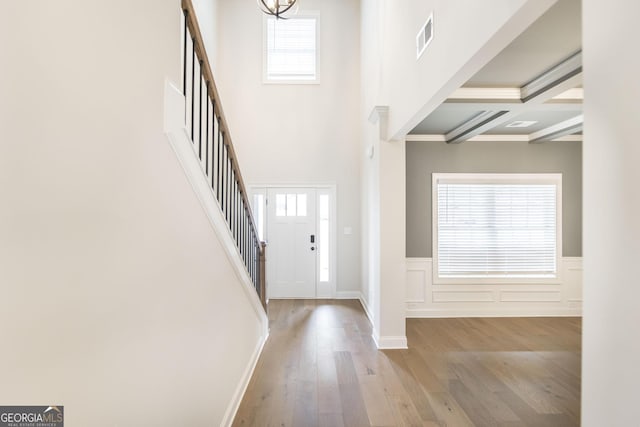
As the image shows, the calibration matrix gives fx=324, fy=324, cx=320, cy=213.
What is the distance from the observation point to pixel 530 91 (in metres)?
2.81

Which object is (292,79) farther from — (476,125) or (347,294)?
(347,294)

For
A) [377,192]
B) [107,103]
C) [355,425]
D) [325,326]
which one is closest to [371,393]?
[355,425]

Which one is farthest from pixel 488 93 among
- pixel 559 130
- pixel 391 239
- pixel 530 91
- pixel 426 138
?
pixel 559 130

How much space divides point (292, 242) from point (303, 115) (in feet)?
7.49

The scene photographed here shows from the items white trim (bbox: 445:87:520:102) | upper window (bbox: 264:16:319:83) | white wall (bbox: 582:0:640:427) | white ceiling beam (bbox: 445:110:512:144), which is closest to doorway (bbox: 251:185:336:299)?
upper window (bbox: 264:16:319:83)

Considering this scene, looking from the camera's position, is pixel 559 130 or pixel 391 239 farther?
pixel 559 130

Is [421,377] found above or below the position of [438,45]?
below

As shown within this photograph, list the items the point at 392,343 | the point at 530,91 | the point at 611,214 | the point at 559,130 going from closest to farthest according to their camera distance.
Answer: the point at 611,214, the point at 530,91, the point at 392,343, the point at 559,130

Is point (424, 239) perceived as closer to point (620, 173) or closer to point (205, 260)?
point (205, 260)

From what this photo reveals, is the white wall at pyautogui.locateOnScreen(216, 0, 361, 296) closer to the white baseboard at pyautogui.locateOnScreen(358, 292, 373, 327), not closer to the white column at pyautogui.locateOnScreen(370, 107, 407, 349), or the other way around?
the white baseboard at pyautogui.locateOnScreen(358, 292, 373, 327)

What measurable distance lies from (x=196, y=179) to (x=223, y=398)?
1478mm

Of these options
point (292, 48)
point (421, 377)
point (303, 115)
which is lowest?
point (421, 377)

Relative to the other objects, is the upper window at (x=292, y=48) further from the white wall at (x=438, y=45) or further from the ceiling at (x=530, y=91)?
the ceiling at (x=530, y=91)

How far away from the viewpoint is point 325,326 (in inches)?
170
